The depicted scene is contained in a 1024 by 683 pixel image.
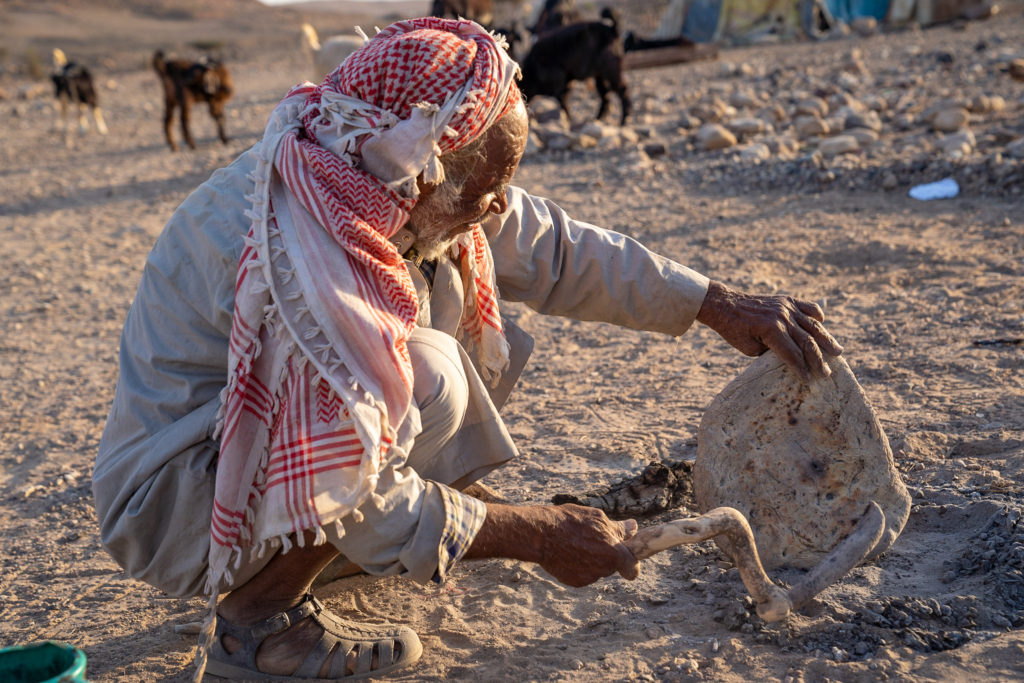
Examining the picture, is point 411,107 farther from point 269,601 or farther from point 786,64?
point 786,64

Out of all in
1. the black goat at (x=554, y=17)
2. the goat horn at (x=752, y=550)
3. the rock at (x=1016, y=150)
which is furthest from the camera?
the black goat at (x=554, y=17)

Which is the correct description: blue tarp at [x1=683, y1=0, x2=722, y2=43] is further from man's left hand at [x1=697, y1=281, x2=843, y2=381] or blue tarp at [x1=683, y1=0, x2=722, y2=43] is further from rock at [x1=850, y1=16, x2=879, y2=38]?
man's left hand at [x1=697, y1=281, x2=843, y2=381]

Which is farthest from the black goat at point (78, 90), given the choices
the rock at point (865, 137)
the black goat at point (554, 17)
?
the rock at point (865, 137)

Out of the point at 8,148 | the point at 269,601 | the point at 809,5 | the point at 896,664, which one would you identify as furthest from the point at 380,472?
the point at 809,5

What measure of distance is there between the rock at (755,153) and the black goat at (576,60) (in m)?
2.50

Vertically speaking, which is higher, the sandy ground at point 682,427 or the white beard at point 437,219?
the white beard at point 437,219

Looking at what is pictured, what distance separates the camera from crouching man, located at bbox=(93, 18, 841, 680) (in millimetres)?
1741

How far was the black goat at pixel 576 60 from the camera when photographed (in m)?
9.18

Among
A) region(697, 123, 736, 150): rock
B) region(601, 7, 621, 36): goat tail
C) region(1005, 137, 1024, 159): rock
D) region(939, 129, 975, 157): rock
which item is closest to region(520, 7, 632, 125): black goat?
region(601, 7, 621, 36): goat tail

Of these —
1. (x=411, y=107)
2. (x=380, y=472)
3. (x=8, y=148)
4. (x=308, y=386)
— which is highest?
(x=411, y=107)

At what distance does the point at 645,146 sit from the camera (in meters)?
7.45

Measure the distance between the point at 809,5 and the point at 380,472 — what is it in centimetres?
1612

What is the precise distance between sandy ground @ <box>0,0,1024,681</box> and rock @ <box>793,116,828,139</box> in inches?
30.5

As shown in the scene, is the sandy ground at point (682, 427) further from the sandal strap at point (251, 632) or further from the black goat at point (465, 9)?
the black goat at point (465, 9)
